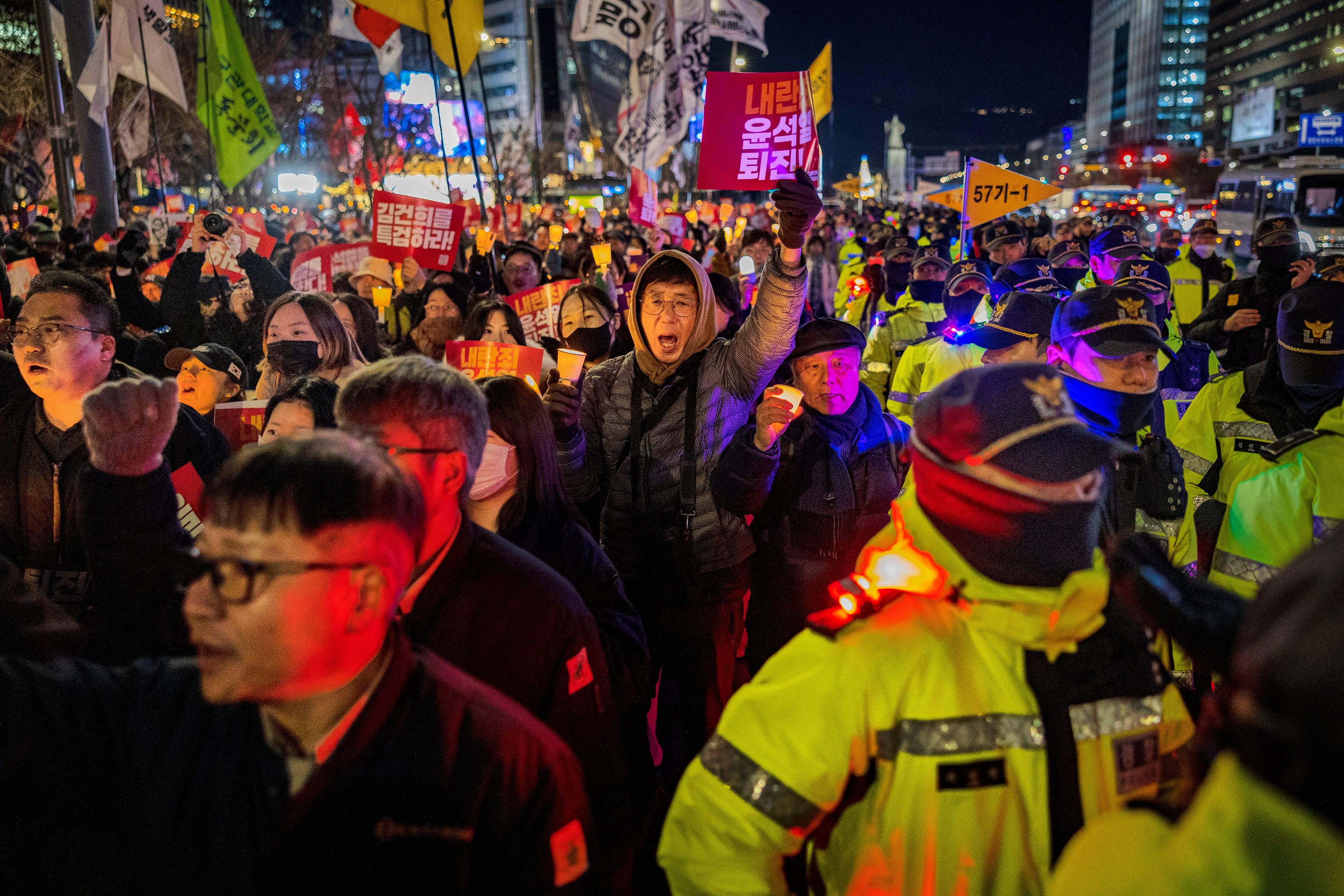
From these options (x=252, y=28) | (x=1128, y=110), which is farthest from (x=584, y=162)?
(x=1128, y=110)

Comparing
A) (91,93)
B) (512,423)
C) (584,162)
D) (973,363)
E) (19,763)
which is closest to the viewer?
(19,763)

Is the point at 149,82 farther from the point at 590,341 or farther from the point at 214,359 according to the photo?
the point at 590,341

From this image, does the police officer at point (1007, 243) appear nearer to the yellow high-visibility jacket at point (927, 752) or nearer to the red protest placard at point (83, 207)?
the yellow high-visibility jacket at point (927, 752)

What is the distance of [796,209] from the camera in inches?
144

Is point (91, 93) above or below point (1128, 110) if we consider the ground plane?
below

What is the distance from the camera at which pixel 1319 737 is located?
82 centimetres

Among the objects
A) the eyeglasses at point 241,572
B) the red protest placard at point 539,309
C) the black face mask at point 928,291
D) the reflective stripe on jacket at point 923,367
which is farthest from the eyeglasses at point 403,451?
the black face mask at point 928,291

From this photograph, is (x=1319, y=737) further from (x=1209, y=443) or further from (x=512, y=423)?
(x=1209, y=443)

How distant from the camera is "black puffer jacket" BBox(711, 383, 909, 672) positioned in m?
3.86

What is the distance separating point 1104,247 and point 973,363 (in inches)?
149

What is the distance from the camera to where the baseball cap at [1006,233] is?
10.8 m

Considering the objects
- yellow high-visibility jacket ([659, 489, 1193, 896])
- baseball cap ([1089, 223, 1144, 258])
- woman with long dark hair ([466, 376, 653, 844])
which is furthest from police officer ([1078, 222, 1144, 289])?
yellow high-visibility jacket ([659, 489, 1193, 896])

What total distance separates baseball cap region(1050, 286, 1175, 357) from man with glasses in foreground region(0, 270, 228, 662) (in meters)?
3.25

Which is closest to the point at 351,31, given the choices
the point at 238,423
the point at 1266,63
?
the point at 238,423
